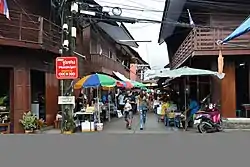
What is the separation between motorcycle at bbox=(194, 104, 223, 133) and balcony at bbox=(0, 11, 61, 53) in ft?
24.2

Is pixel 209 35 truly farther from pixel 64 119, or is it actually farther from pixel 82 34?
pixel 82 34

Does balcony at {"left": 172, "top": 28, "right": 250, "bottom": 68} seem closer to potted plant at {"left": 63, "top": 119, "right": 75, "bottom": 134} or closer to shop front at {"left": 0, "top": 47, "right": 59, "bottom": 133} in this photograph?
shop front at {"left": 0, "top": 47, "right": 59, "bottom": 133}

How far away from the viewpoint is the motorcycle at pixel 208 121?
16.2m

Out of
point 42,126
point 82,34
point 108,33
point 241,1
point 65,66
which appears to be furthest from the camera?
point 108,33

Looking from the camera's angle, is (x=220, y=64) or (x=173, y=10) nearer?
(x=220, y=64)

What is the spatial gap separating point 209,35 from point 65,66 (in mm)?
9077

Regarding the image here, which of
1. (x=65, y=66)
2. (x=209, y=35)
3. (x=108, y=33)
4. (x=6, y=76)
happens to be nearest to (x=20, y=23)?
(x=6, y=76)

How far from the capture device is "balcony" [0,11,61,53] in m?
16.6

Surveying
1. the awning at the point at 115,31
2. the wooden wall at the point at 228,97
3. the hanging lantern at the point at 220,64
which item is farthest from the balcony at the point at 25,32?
the awning at the point at 115,31

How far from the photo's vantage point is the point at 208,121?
1638 centimetres

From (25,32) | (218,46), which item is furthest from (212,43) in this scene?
(25,32)

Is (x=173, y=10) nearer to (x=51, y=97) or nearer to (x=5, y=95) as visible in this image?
(x=51, y=97)

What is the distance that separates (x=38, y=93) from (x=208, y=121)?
9.03 metres

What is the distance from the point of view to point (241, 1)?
21531 mm
